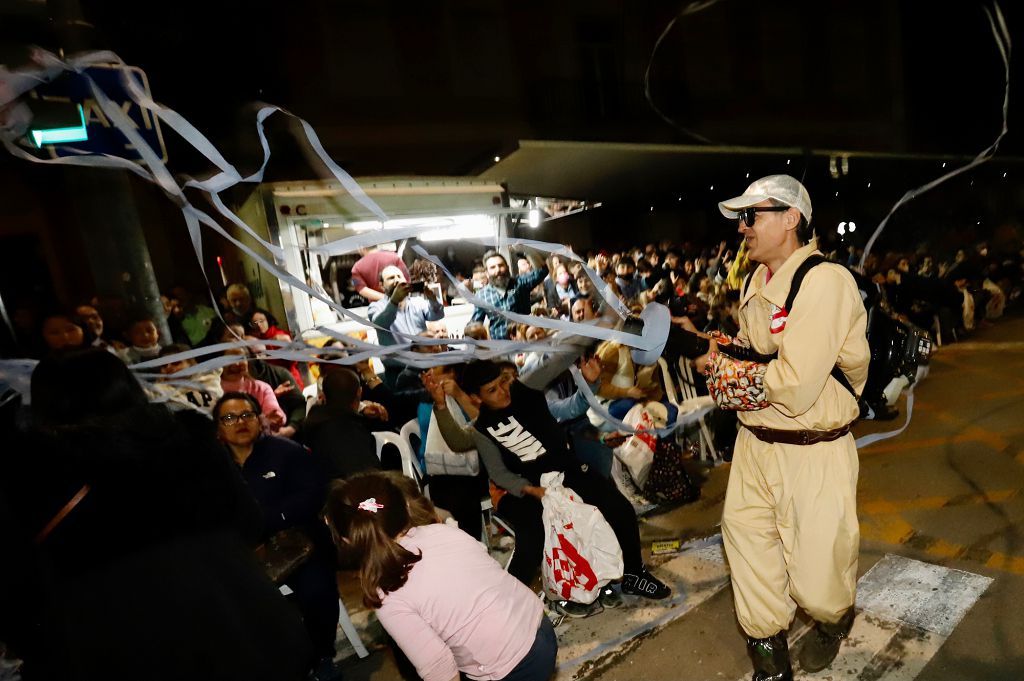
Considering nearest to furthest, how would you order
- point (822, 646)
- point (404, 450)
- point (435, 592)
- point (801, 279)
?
point (435, 592)
point (801, 279)
point (822, 646)
point (404, 450)

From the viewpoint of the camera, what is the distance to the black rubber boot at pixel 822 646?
2158 millimetres

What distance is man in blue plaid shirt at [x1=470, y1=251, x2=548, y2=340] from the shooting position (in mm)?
4613

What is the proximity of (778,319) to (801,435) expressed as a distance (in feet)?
1.46

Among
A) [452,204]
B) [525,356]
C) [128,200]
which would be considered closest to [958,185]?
[452,204]

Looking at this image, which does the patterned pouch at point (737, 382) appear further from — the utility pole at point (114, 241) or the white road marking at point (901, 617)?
the utility pole at point (114, 241)

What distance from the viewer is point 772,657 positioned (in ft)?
7.02

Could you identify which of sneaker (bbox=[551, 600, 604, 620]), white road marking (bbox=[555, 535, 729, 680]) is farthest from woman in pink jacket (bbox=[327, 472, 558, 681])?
sneaker (bbox=[551, 600, 604, 620])

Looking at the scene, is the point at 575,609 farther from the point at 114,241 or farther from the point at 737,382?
the point at 114,241

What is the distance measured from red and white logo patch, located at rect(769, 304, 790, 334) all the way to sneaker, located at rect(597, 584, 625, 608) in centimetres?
167

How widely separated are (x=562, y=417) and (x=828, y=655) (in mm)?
1705

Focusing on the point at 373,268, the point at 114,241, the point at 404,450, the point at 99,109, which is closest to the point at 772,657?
the point at 404,450

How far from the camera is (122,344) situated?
4.48 metres

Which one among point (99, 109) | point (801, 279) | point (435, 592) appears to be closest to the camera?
point (435, 592)

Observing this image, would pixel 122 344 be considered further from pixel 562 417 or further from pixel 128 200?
pixel 562 417
